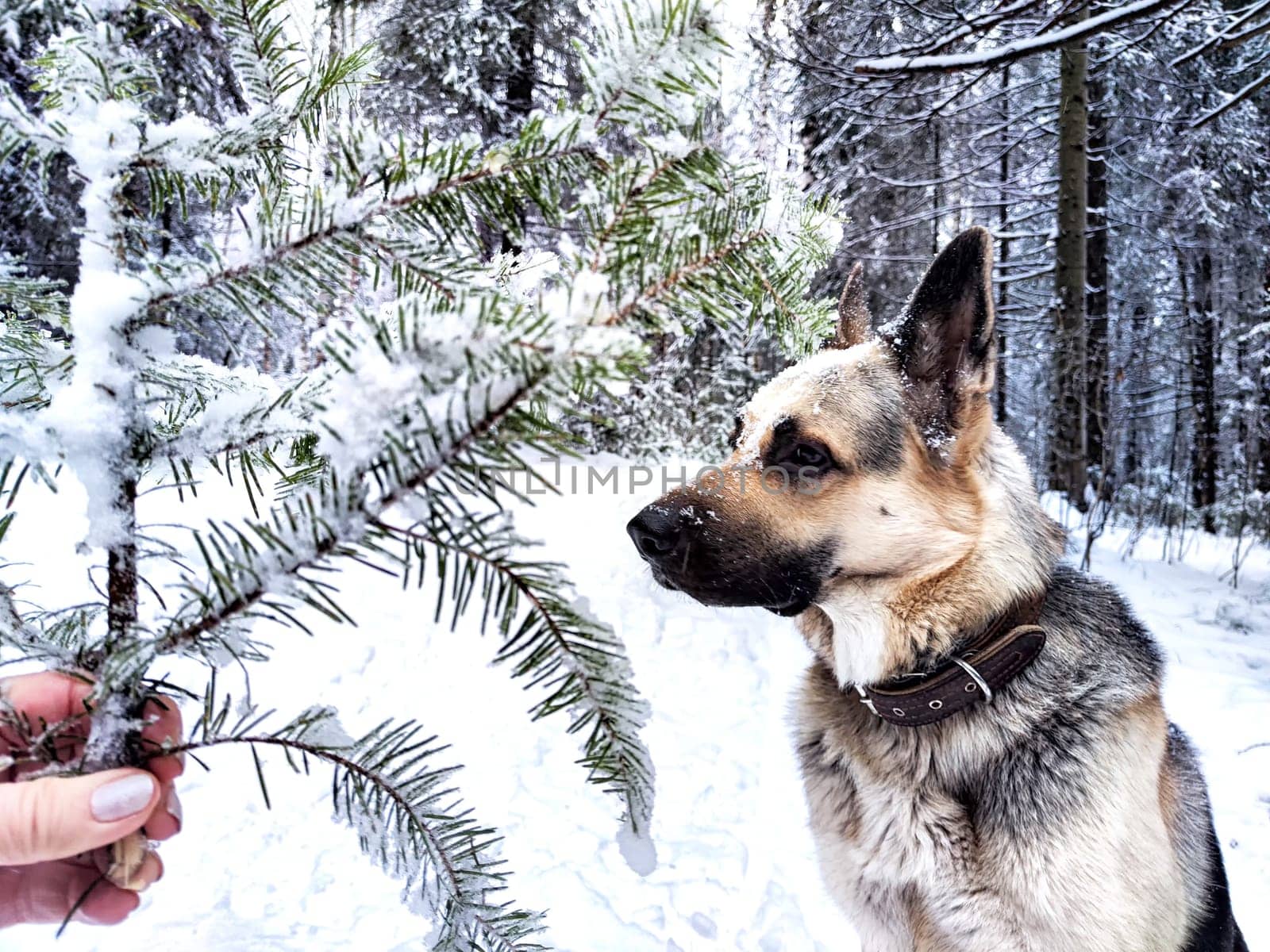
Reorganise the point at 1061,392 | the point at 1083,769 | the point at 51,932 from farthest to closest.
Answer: the point at 1061,392
the point at 51,932
the point at 1083,769

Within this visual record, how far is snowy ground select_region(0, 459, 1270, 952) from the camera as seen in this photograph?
2688 millimetres

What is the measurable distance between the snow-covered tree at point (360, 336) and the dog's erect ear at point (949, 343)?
4.45ft

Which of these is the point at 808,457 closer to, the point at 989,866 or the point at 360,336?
the point at 989,866

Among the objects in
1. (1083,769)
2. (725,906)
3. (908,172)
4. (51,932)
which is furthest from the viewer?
(908,172)

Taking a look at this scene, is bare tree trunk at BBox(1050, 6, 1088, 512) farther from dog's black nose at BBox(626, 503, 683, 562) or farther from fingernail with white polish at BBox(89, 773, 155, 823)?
fingernail with white polish at BBox(89, 773, 155, 823)

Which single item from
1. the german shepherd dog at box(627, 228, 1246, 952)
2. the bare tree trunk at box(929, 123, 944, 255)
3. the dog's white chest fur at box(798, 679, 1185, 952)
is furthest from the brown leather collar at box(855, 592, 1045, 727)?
the bare tree trunk at box(929, 123, 944, 255)

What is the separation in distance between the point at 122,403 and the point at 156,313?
0.11 metres

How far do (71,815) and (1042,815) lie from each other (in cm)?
205

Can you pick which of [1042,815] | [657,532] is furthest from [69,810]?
[1042,815]

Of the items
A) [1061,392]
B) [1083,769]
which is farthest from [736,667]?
[1061,392]

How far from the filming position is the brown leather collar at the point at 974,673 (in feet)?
6.32

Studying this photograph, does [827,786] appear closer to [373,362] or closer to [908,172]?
[373,362]

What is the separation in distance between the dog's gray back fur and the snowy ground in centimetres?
66

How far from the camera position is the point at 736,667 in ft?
18.6
